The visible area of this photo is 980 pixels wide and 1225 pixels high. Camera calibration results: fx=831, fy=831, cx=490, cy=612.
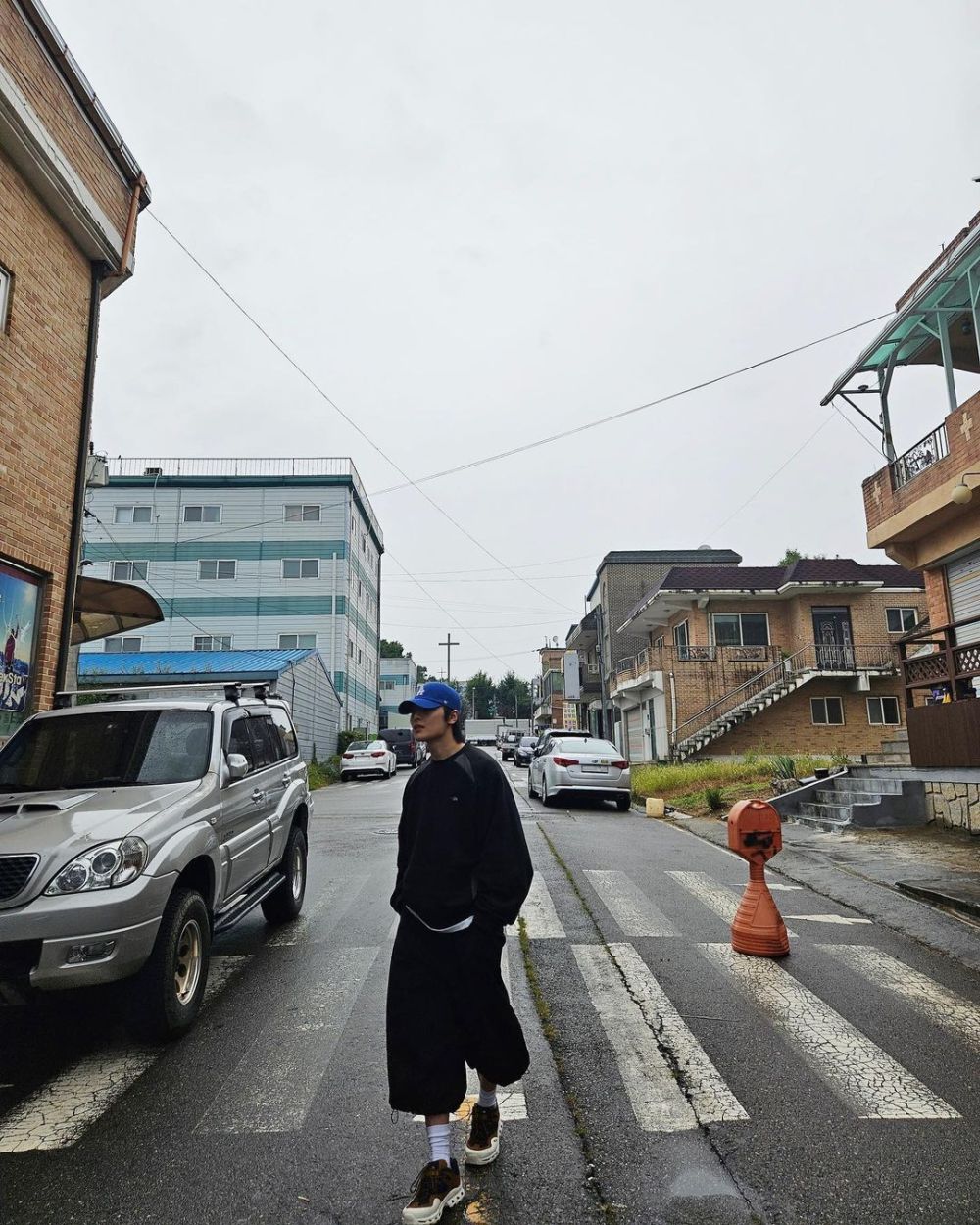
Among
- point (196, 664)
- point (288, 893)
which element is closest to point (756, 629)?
point (196, 664)

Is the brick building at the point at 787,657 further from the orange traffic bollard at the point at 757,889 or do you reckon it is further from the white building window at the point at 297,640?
the orange traffic bollard at the point at 757,889

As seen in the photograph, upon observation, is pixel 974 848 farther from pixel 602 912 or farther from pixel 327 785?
pixel 327 785

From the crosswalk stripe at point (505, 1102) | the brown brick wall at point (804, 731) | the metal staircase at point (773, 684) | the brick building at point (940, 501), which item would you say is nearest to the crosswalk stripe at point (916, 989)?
the crosswalk stripe at point (505, 1102)

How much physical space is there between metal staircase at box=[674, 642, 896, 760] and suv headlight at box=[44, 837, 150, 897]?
88.0ft

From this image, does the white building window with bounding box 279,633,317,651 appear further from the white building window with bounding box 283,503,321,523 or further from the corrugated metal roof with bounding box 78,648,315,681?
the corrugated metal roof with bounding box 78,648,315,681

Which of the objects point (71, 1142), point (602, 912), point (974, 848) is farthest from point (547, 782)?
point (71, 1142)

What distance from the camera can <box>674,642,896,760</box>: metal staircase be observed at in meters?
29.3

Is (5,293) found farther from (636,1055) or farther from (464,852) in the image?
(636,1055)

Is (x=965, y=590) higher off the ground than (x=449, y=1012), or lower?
higher

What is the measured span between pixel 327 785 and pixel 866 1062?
81.8 feet

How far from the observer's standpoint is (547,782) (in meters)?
18.1

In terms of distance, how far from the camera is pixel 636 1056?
4141mm

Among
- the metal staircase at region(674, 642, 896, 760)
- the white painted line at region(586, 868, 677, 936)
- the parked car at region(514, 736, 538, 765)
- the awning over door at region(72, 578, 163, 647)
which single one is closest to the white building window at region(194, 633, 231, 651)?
the parked car at region(514, 736, 538, 765)

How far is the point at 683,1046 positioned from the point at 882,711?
29.4m
